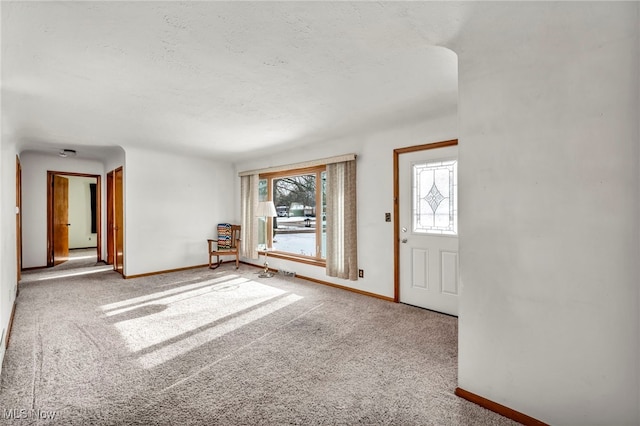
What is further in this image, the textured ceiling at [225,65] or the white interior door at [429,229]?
the white interior door at [429,229]

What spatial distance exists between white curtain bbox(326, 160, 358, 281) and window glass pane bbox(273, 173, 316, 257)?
0.65 m

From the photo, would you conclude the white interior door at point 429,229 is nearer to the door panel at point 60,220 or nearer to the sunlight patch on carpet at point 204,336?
the sunlight patch on carpet at point 204,336

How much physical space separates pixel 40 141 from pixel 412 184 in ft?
17.6

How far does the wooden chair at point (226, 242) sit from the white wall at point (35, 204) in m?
3.29

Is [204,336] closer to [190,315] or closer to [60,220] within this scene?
[190,315]

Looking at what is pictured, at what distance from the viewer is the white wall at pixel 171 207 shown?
5160 mm

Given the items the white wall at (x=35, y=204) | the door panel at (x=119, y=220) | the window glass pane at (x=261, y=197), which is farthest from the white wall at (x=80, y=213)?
the window glass pane at (x=261, y=197)

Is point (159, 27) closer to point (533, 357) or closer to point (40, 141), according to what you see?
point (533, 357)

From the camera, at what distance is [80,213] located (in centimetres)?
888

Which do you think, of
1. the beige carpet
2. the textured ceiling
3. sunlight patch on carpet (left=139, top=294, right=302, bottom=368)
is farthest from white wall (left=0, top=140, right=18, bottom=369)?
sunlight patch on carpet (left=139, top=294, right=302, bottom=368)

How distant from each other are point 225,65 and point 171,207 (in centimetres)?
412

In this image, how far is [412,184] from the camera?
3697mm

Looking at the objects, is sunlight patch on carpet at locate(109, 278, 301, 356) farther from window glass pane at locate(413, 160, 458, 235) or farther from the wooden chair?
window glass pane at locate(413, 160, 458, 235)

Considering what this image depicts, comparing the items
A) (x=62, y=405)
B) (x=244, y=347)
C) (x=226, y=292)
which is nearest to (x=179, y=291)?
(x=226, y=292)
